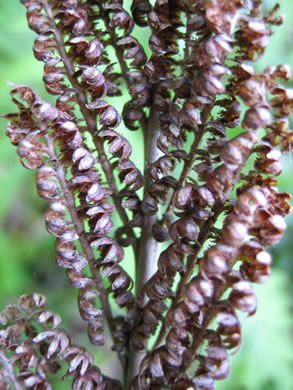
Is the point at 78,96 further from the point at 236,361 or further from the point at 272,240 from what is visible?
the point at 236,361

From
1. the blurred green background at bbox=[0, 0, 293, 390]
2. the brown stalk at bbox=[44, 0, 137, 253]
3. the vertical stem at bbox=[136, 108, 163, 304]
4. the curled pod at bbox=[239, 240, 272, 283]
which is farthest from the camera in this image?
the blurred green background at bbox=[0, 0, 293, 390]

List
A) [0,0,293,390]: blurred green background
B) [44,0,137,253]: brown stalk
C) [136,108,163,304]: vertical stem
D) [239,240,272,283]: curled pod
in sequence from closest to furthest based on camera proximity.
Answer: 1. [239,240,272,283]: curled pod
2. [44,0,137,253]: brown stalk
3. [136,108,163,304]: vertical stem
4. [0,0,293,390]: blurred green background

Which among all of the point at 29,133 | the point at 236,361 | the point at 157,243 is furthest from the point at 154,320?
the point at 236,361

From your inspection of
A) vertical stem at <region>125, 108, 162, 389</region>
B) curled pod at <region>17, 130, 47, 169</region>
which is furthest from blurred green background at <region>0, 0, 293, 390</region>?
curled pod at <region>17, 130, 47, 169</region>

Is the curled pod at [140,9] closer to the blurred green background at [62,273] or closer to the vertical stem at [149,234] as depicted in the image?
the vertical stem at [149,234]

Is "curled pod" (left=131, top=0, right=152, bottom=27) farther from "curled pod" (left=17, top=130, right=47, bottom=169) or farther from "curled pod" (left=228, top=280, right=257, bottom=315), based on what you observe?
"curled pod" (left=228, top=280, right=257, bottom=315)

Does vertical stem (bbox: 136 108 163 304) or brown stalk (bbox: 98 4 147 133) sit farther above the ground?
brown stalk (bbox: 98 4 147 133)

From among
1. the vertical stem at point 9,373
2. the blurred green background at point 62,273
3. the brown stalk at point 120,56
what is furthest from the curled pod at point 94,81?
the blurred green background at point 62,273
